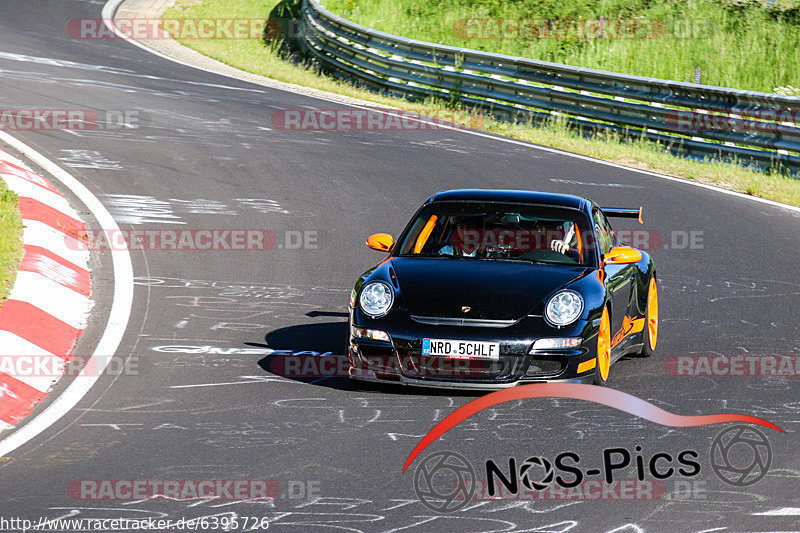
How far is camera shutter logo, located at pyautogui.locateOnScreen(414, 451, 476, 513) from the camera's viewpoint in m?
5.15

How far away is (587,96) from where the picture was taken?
18.7 meters

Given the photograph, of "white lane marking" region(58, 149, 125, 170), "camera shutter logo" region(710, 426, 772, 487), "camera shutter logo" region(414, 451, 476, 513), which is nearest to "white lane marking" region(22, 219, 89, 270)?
"white lane marking" region(58, 149, 125, 170)

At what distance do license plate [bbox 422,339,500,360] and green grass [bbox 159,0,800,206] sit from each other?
29.1 feet

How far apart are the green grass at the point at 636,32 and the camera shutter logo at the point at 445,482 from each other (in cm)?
1790

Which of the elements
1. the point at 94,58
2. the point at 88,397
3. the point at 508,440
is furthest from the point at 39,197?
the point at 94,58

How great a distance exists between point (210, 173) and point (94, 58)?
10689mm

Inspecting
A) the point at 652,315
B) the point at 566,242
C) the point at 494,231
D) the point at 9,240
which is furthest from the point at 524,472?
the point at 9,240

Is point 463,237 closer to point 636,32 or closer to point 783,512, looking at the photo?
point 783,512

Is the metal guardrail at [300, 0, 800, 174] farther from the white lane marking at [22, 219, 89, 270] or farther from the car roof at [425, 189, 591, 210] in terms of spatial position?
the white lane marking at [22, 219, 89, 270]

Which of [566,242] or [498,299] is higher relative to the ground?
[566,242]

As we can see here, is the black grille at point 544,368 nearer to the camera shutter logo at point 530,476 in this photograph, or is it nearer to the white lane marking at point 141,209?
the camera shutter logo at point 530,476

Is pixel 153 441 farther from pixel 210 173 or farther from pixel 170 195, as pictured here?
pixel 210 173

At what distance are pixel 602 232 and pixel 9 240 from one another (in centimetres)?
514

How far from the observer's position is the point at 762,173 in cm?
1606
